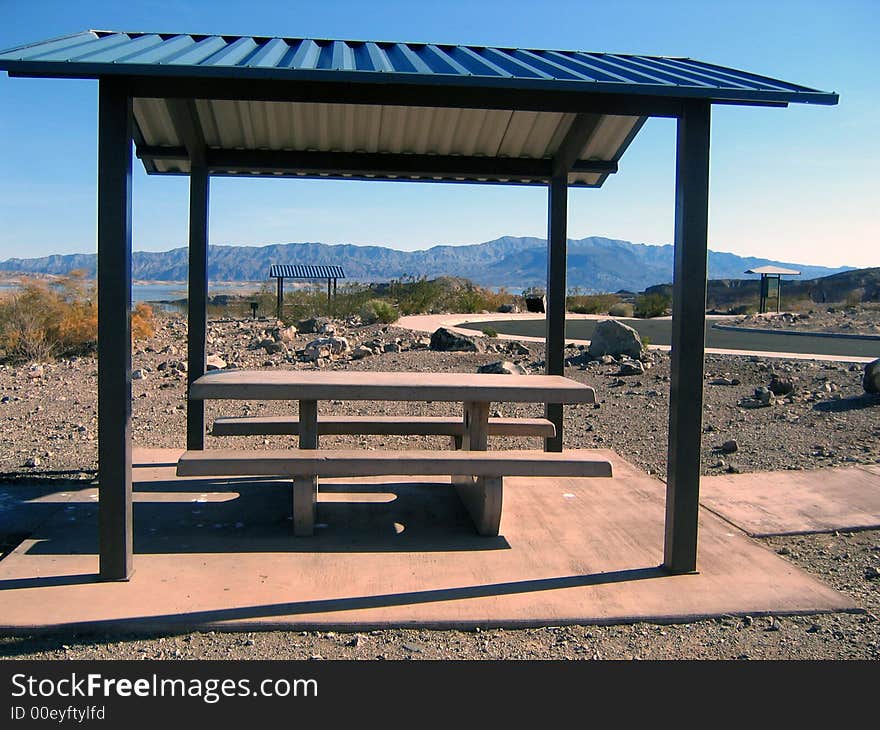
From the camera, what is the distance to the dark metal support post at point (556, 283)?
7289 millimetres

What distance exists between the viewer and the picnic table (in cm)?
500

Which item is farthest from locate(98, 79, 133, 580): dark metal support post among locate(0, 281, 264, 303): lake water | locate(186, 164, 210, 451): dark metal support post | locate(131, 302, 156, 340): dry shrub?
locate(131, 302, 156, 340): dry shrub

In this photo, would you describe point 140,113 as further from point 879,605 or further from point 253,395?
point 879,605

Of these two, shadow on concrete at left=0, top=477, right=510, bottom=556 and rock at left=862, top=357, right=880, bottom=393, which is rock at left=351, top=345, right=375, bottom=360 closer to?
rock at left=862, top=357, right=880, bottom=393

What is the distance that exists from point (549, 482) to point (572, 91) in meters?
3.38

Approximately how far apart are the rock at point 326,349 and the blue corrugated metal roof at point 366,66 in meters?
9.19

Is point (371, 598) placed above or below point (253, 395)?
below

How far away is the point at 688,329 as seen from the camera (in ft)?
15.7

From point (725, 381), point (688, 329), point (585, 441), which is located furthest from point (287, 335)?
point (688, 329)

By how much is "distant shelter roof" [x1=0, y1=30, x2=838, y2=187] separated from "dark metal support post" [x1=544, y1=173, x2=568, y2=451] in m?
0.25

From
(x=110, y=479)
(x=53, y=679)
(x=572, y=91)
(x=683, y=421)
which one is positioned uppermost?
(x=572, y=91)

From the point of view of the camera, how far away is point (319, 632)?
157 inches

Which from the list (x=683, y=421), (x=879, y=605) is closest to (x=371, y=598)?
(x=683, y=421)

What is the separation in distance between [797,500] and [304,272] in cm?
2867
